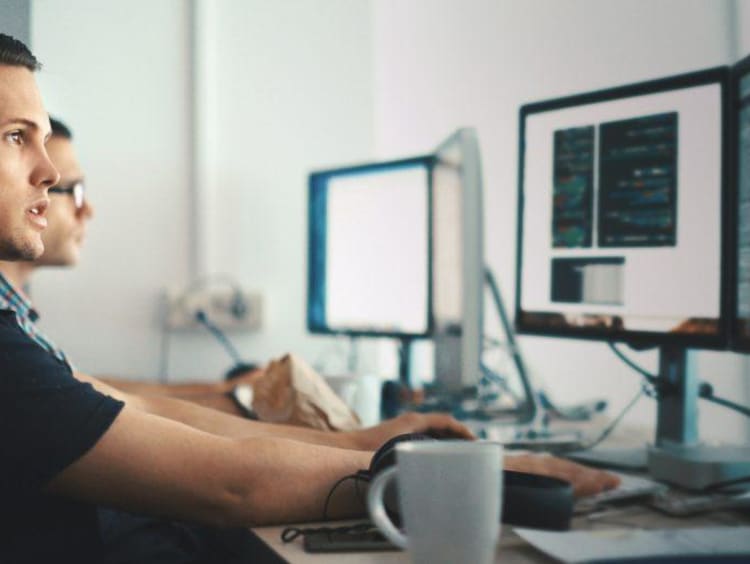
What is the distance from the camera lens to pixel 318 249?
2248 millimetres

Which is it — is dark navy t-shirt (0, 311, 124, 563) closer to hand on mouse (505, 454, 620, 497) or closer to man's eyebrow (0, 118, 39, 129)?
man's eyebrow (0, 118, 39, 129)

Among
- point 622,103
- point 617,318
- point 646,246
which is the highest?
point 622,103

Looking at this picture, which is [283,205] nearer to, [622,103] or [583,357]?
[583,357]

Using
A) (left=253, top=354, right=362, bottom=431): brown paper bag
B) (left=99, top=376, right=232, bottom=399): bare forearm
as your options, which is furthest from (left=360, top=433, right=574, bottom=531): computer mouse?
(left=99, top=376, right=232, bottom=399): bare forearm

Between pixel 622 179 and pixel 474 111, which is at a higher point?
pixel 474 111

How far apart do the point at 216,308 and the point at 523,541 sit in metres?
1.66

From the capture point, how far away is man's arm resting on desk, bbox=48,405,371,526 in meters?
0.85

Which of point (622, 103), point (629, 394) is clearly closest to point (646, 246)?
point (622, 103)

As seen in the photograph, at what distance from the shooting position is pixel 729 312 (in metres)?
1.15

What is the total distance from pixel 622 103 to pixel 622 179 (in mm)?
115

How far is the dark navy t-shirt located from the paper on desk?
42 cm

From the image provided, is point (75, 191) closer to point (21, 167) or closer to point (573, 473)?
point (21, 167)

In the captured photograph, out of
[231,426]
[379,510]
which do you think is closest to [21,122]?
[231,426]

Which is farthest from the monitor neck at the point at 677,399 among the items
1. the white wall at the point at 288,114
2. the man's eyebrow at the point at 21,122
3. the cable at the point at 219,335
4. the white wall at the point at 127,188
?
the white wall at the point at 127,188
